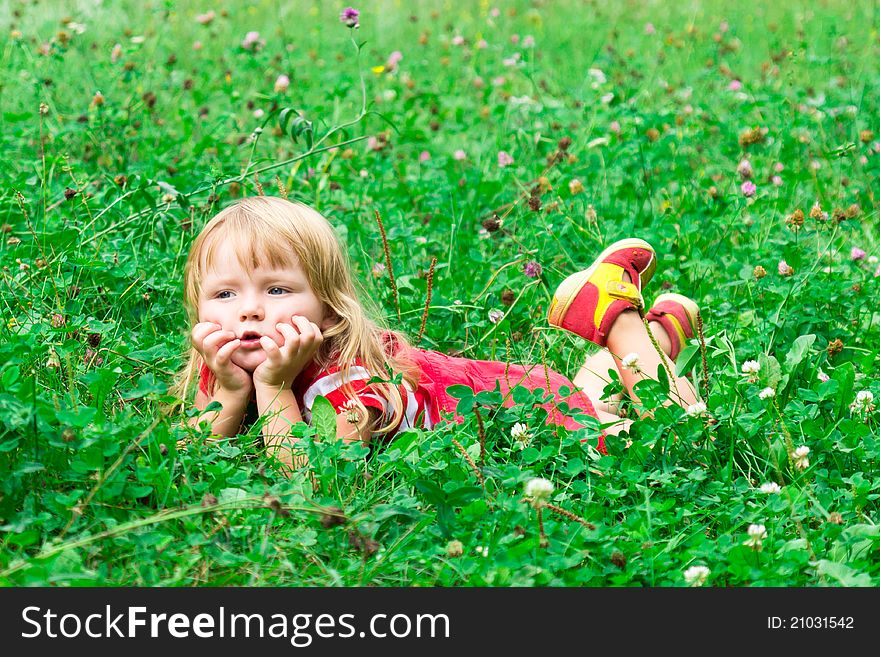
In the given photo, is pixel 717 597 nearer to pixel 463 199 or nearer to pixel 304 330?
pixel 304 330

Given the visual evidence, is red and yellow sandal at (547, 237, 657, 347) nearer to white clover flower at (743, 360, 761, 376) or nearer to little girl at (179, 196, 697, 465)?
little girl at (179, 196, 697, 465)

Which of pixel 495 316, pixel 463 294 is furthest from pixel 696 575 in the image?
pixel 463 294

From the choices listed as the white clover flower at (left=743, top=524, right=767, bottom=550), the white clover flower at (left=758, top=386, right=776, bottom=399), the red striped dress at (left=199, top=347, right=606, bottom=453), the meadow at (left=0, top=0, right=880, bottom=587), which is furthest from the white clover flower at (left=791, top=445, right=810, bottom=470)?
the red striped dress at (left=199, top=347, right=606, bottom=453)

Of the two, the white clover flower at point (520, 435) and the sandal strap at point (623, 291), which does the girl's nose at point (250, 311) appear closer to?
the white clover flower at point (520, 435)

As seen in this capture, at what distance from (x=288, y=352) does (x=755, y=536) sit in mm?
1225

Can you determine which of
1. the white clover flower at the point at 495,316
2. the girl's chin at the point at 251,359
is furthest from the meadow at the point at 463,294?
the girl's chin at the point at 251,359

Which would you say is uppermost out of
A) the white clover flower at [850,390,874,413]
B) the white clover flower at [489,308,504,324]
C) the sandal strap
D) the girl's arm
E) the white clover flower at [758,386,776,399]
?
the sandal strap

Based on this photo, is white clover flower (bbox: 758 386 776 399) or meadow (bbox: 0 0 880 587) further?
white clover flower (bbox: 758 386 776 399)

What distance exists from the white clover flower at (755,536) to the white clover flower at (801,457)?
0.28 m

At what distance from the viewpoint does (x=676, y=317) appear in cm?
351

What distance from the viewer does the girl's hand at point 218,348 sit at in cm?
284

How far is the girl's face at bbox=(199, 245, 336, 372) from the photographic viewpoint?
2.89 m

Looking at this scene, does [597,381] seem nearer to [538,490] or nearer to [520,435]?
[520,435]

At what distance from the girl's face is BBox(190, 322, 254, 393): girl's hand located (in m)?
0.03
